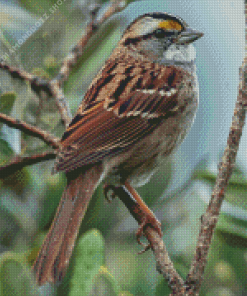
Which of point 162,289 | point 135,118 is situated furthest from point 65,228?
point 135,118

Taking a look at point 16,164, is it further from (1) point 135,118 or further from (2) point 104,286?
(2) point 104,286

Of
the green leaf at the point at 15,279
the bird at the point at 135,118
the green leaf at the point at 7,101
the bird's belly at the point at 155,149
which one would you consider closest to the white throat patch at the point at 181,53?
the bird at the point at 135,118

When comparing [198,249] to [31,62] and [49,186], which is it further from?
[31,62]

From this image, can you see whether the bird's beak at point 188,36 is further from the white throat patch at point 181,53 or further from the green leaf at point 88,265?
the green leaf at point 88,265

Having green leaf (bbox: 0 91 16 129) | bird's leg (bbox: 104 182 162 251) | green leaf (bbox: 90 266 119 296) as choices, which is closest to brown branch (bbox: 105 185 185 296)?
bird's leg (bbox: 104 182 162 251)

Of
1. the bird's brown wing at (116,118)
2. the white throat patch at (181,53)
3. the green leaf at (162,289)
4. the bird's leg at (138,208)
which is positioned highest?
the white throat patch at (181,53)

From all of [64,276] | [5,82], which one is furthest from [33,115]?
[64,276]
